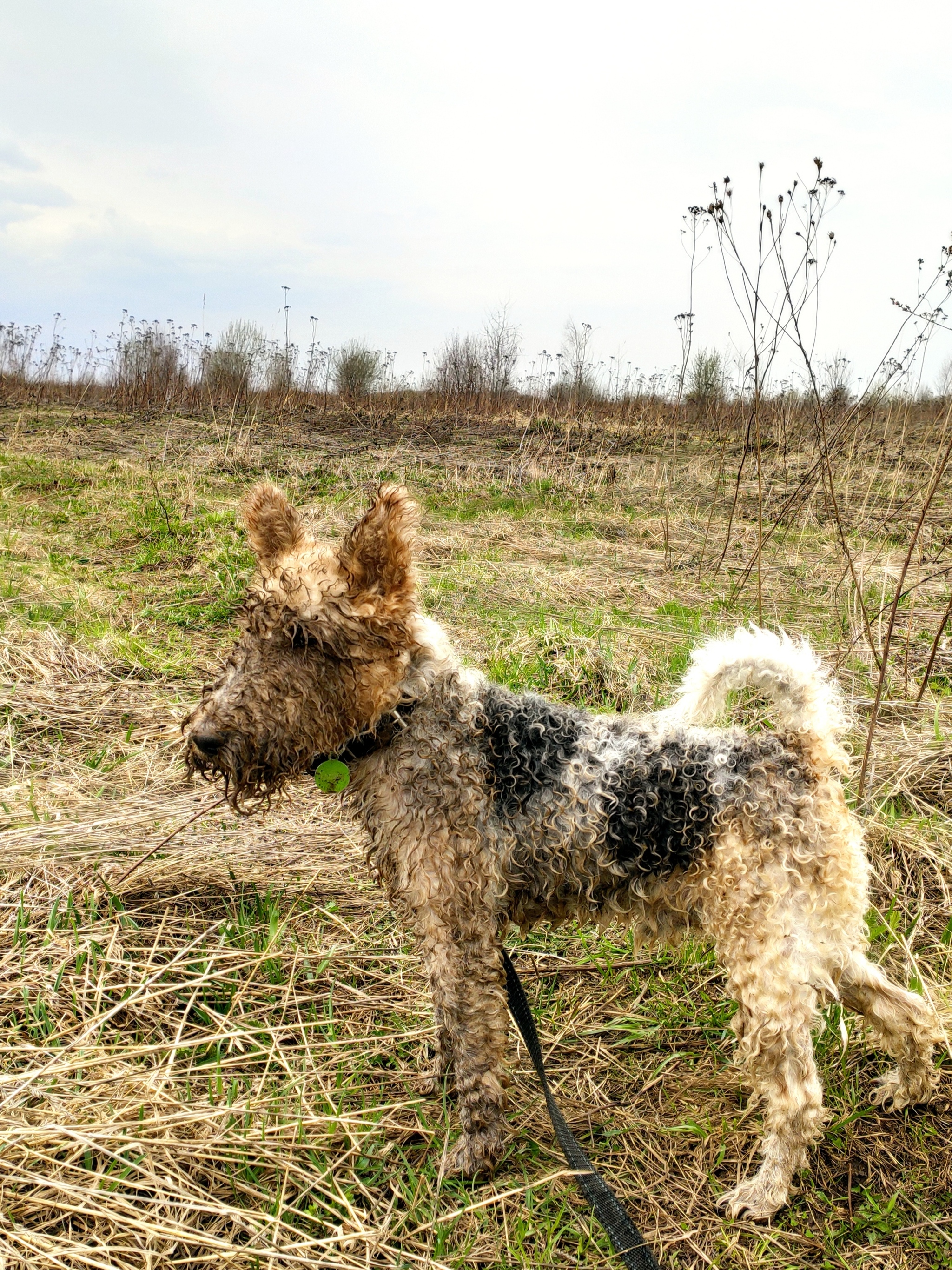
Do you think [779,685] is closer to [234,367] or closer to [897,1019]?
[897,1019]

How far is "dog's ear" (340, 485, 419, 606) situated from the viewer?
9.30ft

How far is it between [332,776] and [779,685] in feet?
5.89

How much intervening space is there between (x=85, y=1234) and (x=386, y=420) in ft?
77.2

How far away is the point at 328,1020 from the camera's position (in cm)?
347

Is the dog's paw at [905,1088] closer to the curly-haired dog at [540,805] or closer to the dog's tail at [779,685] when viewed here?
the curly-haired dog at [540,805]

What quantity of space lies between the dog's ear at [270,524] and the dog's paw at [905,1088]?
3.32m

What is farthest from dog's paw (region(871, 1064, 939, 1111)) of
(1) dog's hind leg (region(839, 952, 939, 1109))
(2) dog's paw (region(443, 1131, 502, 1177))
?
(2) dog's paw (region(443, 1131, 502, 1177))

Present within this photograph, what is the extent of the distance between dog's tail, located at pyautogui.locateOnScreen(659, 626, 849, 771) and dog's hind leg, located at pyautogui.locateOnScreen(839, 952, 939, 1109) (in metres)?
0.86

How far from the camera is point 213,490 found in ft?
44.2

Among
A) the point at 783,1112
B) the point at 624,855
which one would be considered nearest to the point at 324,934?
the point at 624,855

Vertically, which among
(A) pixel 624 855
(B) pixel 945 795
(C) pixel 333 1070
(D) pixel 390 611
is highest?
(D) pixel 390 611

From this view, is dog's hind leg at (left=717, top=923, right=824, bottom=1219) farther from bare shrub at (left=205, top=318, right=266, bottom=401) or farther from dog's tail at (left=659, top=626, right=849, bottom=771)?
bare shrub at (left=205, top=318, right=266, bottom=401)

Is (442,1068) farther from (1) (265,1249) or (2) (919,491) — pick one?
(2) (919,491)

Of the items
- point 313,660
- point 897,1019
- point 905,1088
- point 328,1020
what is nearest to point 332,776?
point 313,660
